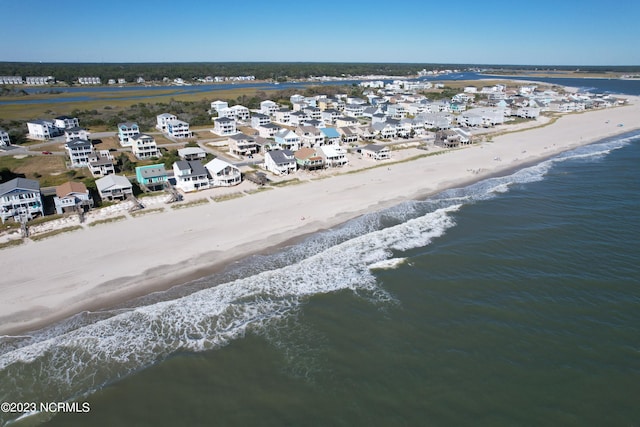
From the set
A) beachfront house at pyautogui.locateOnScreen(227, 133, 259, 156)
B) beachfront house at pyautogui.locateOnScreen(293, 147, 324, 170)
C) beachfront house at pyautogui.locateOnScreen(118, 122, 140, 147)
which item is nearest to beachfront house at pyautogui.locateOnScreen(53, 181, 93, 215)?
beachfront house at pyautogui.locateOnScreen(227, 133, 259, 156)

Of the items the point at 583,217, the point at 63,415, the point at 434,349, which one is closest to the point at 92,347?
the point at 63,415

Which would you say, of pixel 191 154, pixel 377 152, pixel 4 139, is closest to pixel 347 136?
pixel 377 152

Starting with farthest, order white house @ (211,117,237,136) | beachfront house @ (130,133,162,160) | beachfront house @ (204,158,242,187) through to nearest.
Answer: white house @ (211,117,237,136)
beachfront house @ (130,133,162,160)
beachfront house @ (204,158,242,187)

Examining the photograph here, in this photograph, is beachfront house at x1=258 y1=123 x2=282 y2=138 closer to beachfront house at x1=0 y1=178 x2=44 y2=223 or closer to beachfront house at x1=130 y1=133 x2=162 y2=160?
beachfront house at x1=130 y1=133 x2=162 y2=160

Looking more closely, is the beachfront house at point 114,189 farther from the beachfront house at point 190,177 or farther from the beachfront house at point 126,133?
the beachfront house at point 126,133

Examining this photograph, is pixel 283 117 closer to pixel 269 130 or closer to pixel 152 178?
pixel 269 130
